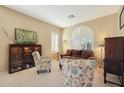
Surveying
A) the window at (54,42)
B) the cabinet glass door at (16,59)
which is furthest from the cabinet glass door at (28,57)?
the window at (54,42)

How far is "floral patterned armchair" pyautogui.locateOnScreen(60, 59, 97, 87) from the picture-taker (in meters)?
2.92

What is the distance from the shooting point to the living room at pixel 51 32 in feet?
14.2

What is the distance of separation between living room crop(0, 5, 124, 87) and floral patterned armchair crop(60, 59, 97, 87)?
0.79 meters

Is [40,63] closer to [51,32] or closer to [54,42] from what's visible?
[51,32]

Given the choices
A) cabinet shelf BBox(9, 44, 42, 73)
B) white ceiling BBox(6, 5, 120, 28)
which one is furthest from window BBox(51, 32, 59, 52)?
white ceiling BBox(6, 5, 120, 28)

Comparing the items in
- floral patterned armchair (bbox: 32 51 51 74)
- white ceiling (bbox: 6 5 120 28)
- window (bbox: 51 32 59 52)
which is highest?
white ceiling (bbox: 6 5 120 28)

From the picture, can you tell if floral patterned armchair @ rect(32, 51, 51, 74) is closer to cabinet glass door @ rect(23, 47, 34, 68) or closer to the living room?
the living room

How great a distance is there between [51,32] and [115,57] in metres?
5.38

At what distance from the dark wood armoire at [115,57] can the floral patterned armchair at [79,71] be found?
1.10 meters

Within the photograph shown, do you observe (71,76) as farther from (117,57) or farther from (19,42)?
(19,42)

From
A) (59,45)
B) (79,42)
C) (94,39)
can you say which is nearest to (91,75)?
(94,39)

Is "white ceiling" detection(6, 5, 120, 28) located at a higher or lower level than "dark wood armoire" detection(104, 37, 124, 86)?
higher

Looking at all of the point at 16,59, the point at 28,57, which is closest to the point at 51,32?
the point at 28,57

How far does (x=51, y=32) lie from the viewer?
859cm
